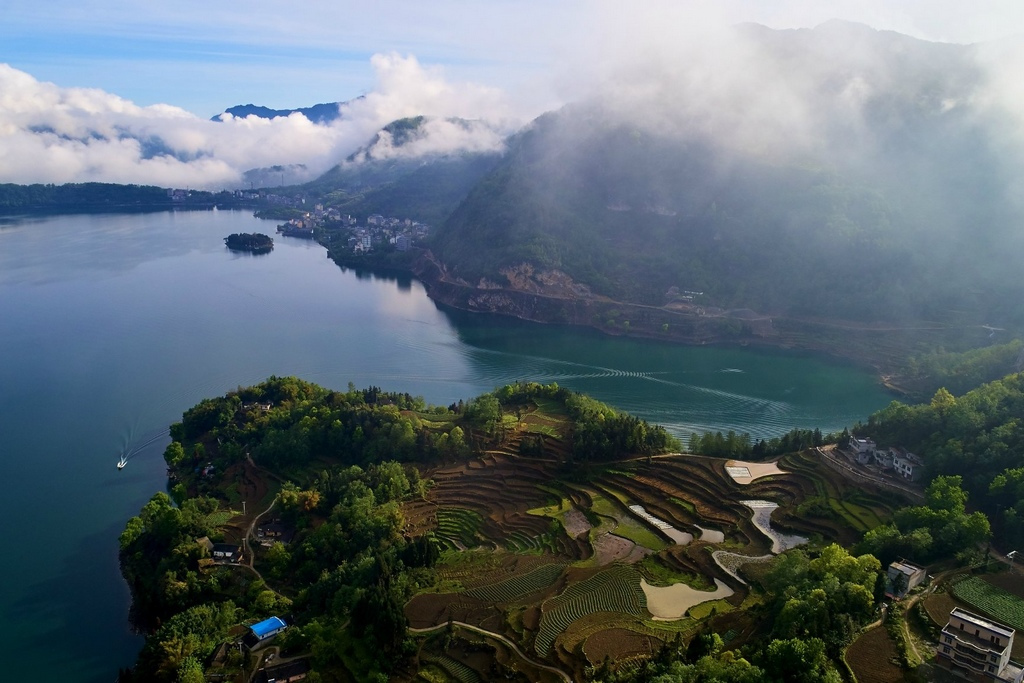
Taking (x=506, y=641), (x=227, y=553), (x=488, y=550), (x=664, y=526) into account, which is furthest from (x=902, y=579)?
(x=227, y=553)

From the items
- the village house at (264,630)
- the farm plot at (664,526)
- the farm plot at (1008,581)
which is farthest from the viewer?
the farm plot at (664,526)

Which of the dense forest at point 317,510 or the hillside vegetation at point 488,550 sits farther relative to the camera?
A: the dense forest at point 317,510

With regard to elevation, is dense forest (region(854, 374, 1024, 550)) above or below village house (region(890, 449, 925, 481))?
above

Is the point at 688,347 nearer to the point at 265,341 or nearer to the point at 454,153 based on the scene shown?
the point at 265,341

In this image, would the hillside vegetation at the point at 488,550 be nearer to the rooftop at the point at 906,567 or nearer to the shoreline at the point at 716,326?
the rooftop at the point at 906,567

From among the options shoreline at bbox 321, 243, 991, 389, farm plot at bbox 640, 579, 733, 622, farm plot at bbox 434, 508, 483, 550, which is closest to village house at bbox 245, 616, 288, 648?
farm plot at bbox 434, 508, 483, 550

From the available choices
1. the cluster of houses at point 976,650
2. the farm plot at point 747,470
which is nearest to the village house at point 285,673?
the cluster of houses at point 976,650

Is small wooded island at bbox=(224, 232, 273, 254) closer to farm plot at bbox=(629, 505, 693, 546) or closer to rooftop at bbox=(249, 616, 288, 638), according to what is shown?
farm plot at bbox=(629, 505, 693, 546)
